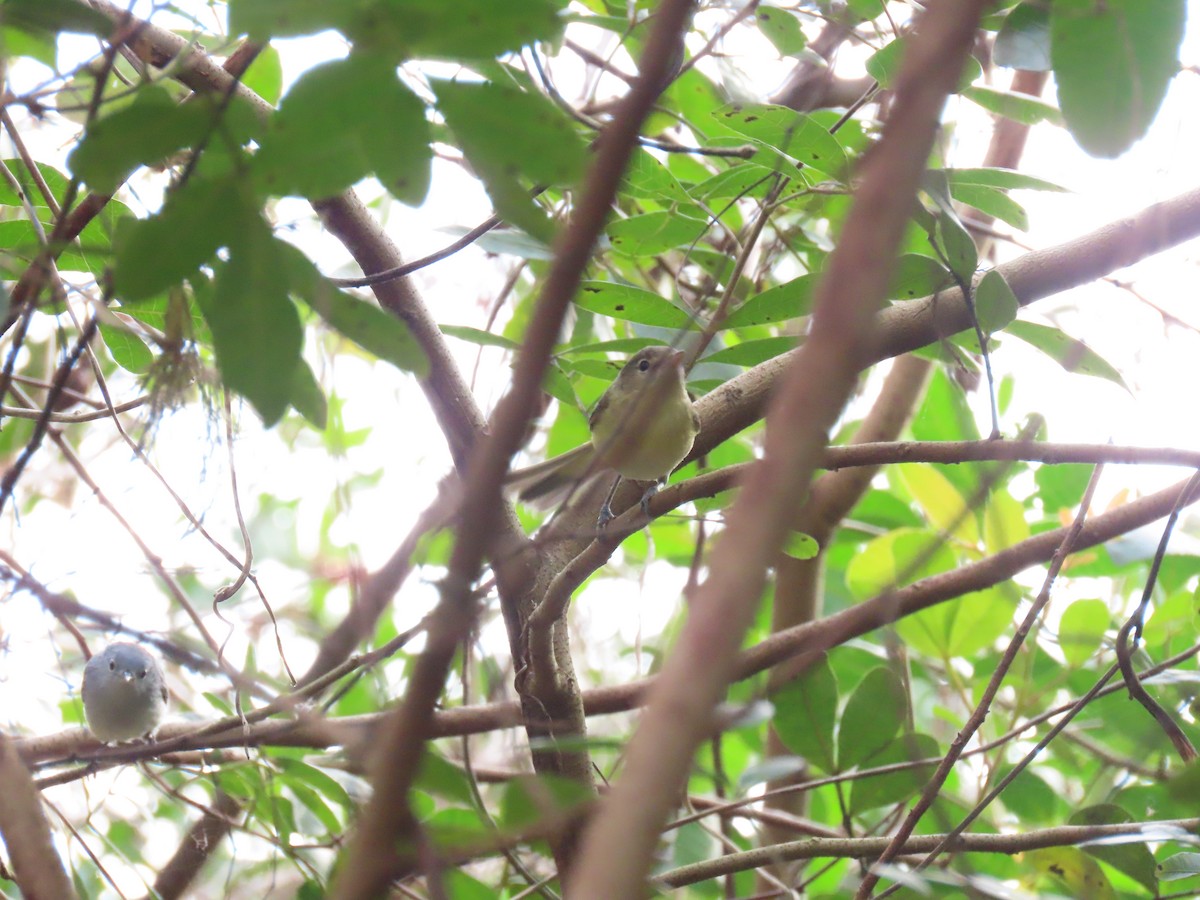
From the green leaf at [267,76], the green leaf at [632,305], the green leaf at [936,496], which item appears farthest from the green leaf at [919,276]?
the green leaf at [267,76]

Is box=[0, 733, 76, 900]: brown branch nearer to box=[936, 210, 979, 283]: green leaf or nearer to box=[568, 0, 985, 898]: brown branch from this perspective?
box=[568, 0, 985, 898]: brown branch

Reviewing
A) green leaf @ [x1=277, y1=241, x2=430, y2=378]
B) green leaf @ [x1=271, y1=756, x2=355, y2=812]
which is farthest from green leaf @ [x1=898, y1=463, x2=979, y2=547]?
green leaf @ [x1=277, y1=241, x2=430, y2=378]

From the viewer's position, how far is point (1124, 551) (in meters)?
2.21

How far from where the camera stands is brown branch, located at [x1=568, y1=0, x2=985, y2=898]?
0.54 m

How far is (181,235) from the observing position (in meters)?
0.92

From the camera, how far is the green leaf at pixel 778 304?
5.85 ft

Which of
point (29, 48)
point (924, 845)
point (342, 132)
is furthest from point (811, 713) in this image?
point (29, 48)

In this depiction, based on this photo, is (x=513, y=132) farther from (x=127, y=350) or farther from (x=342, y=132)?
(x=127, y=350)

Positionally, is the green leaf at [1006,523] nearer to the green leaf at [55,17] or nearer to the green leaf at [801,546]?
the green leaf at [801,546]

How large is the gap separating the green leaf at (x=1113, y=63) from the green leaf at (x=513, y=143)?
54cm

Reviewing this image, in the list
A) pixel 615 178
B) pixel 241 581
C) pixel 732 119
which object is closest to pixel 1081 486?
pixel 732 119

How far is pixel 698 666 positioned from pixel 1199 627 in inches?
76.8

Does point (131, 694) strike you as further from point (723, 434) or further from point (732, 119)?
point (732, 119)

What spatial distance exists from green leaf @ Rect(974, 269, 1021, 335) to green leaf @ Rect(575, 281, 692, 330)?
535 mm
